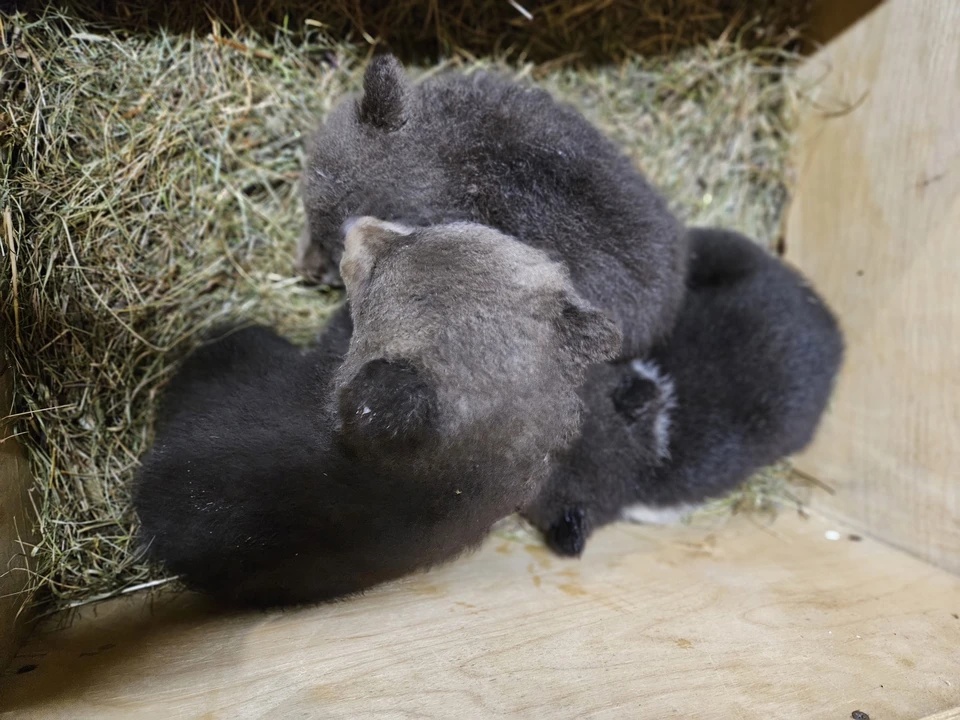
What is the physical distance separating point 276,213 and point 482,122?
104cm

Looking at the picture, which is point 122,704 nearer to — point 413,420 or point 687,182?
point 413,420

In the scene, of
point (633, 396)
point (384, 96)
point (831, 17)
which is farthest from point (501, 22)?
point (633, 396)

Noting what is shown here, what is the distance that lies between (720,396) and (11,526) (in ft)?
8.22

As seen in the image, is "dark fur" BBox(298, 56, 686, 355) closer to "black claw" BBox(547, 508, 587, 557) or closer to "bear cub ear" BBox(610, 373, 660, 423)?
"bear cub ear" BBox(610, 373, 660, 423)

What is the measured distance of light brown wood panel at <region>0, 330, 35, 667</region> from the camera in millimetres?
2006

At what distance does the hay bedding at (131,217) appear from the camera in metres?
2.33

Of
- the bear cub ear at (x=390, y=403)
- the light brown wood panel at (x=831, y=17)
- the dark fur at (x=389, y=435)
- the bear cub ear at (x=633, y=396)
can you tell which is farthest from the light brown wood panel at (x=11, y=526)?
the light brown wood panel at (x=831, y=17)

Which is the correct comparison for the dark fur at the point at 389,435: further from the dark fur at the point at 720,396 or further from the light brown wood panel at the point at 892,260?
the light brown wood panel at the point at 892,260

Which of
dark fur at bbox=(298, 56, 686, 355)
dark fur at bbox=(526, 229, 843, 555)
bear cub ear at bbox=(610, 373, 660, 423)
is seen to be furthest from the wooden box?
dark fur at bbox=(298, 56, 686, 355)

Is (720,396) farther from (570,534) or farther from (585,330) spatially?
(585,330)

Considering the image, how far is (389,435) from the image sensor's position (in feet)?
5.87

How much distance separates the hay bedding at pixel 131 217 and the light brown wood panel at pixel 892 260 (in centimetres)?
38

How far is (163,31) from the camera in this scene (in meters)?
2.64

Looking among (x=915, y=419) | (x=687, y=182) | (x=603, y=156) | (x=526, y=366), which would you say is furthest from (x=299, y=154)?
(x=915, y=419)
